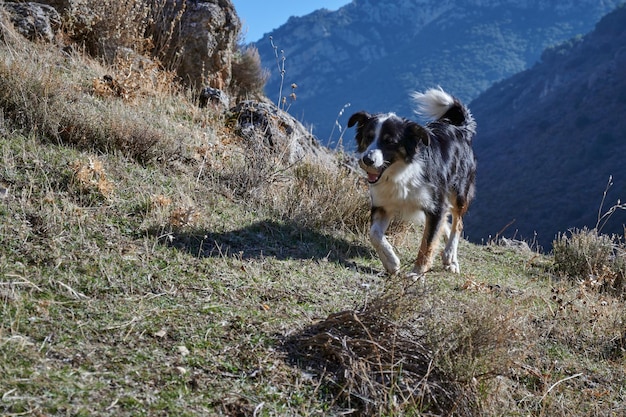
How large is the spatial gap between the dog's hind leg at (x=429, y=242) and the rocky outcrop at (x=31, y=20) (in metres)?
5.16

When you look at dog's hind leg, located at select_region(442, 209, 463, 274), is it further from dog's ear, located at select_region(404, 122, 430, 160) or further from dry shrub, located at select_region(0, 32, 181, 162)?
dry shrub, located at select_region(0, 32, 181, 162)

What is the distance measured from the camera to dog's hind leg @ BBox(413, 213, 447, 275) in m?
5.39

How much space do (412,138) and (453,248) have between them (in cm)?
133

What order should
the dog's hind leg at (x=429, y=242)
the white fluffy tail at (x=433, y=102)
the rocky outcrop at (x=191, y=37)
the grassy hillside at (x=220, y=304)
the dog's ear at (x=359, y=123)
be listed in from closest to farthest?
the grassy hillside at (x=220, y=304) < the dog's hind leg at (x=429, y=242) < the dog's ear at (x=359, y=123) < the white fluffy tail at (x=433, y=102) < the rocky outcrop at (x=191, y=37)

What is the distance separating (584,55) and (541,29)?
77.9m

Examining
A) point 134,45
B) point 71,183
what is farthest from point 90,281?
point 134,45

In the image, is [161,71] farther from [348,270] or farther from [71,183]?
[348,270]

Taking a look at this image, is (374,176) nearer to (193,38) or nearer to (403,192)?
(403,192)

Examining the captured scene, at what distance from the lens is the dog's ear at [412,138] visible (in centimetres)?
529

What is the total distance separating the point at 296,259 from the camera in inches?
191

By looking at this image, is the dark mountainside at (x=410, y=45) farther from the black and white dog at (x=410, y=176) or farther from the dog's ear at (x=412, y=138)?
the dog's ear at (x=412, y=138)

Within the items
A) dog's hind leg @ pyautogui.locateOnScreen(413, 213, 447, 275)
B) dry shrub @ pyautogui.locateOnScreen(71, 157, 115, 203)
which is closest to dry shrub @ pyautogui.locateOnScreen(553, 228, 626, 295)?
dog's hind leg @ pyautogui.locateOnScreen(413, 213, 447, 275)

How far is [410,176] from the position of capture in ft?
17.6

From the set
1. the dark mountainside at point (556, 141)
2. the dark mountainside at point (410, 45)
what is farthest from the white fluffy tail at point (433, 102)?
the dark mountainside at point (410, 45)
